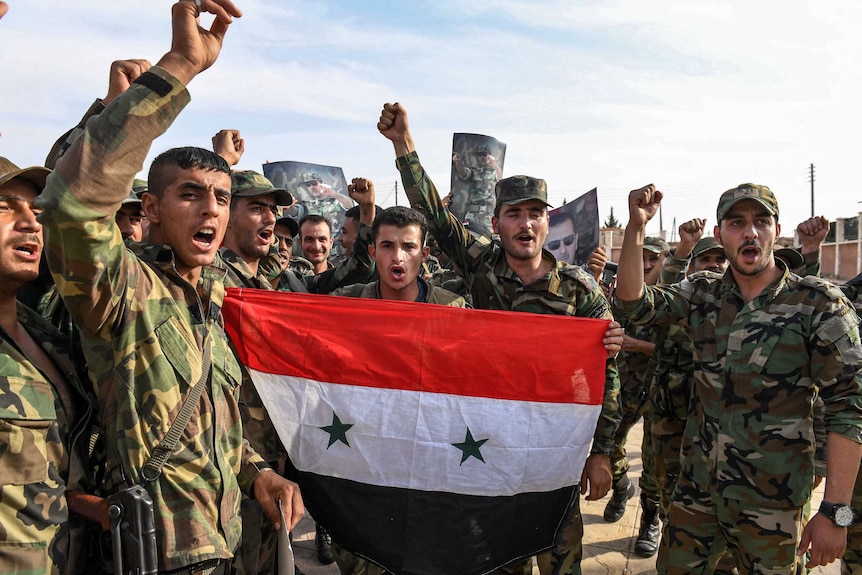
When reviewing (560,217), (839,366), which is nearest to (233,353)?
(839,366)

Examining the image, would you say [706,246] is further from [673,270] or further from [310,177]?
[310,177]

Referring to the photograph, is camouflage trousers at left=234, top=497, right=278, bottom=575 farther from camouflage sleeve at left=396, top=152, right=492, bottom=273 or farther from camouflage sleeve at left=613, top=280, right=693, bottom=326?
camouflage sleeve at left=613, top=280, right=693, bottom=326

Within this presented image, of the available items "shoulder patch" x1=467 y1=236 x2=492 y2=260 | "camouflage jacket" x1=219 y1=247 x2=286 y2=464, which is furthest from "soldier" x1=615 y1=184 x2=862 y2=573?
"camouflage jacket" x1=219 y1=247 x2=286 y2=464

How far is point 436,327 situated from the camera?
10.9 ft

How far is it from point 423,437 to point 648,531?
2.94 metres

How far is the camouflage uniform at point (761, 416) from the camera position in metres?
3.07

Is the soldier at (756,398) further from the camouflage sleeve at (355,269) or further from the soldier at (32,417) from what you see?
the soldier at (32,417)

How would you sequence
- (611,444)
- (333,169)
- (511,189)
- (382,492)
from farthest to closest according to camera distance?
(333,169) → (511,189) → (611,444) → (382,492)

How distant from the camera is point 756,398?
323cm

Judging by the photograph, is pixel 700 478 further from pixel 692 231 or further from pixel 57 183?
pixel 57 183

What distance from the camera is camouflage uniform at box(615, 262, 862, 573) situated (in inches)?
121

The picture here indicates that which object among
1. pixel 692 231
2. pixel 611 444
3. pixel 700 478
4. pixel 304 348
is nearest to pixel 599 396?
pixel 611 444

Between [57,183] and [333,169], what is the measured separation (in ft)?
21.8

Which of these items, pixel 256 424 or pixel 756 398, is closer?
pixel 756 398
